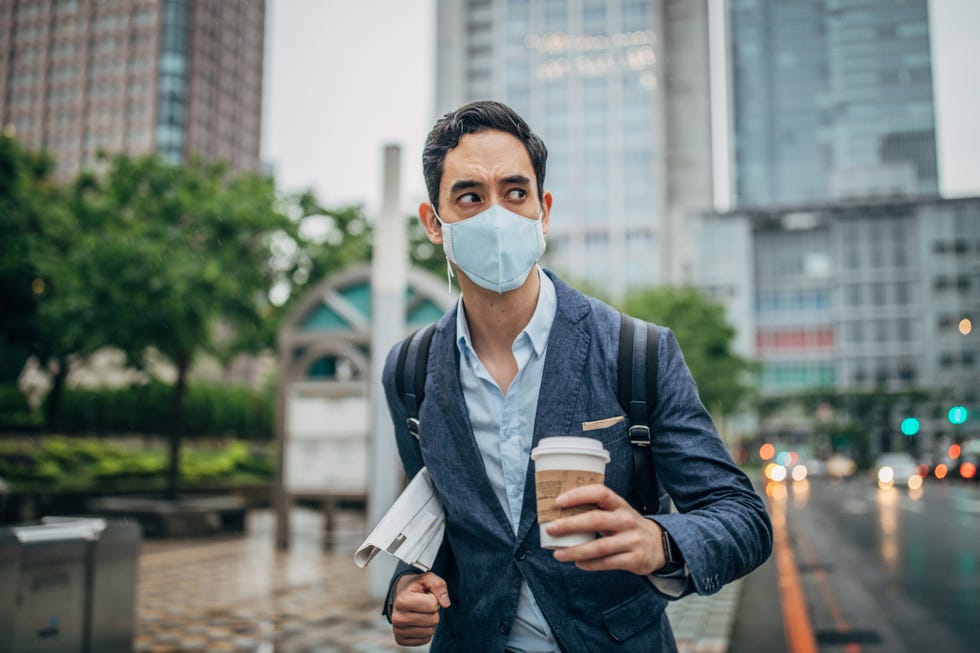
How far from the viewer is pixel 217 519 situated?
16391 mm

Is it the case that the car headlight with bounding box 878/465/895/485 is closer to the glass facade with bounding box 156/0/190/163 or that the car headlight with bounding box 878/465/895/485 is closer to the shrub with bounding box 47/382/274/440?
the shrub with bounding box 47/382/274/440

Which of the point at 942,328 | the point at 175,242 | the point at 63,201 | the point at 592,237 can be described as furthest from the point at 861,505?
the point at 592,237

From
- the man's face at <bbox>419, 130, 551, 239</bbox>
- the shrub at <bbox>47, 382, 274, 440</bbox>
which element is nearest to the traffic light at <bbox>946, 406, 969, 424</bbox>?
the shrub at <bbox>47, 382, 274, 440</bbox>

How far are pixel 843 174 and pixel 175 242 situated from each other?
6064cm

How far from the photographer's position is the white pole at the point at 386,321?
8945 millimetres

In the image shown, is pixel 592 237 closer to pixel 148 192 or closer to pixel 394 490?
pixel 148 192

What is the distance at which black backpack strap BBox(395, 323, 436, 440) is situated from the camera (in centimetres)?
212

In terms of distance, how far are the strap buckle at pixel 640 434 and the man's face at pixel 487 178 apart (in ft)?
1.98

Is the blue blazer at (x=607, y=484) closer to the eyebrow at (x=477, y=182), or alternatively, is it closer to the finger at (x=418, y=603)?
the finger at (x=418, y=603)

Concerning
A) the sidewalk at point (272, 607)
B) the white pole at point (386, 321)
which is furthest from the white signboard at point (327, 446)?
the white pole at point (386, 321)

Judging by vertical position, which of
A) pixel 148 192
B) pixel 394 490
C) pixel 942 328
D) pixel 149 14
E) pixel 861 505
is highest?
pixel 149 14

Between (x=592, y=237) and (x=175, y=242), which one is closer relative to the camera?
(x=175, y=242)

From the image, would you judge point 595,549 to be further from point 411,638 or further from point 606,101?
point 606,101

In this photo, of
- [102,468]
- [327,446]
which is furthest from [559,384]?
[102,468]
